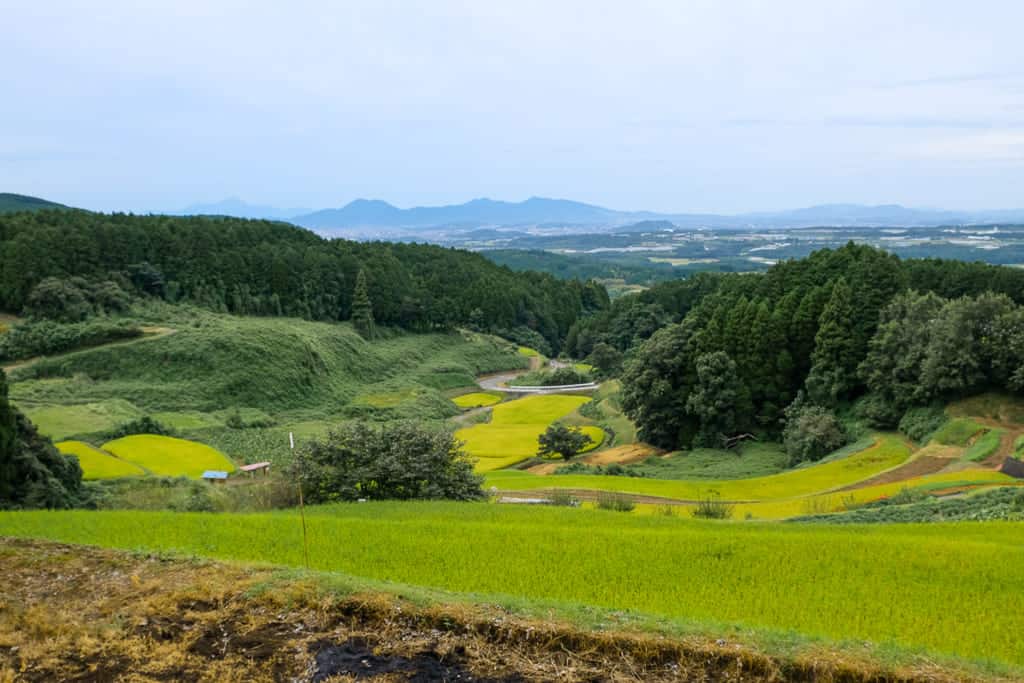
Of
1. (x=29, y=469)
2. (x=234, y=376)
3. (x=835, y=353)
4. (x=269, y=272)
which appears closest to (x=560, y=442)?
(x=835, y=353)

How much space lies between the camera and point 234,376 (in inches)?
2435

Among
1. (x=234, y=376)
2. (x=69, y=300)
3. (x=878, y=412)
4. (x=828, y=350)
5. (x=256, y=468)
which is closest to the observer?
(x=256, y=468)

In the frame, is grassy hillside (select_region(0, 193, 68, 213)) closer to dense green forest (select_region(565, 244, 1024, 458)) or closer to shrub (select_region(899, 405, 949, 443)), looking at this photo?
dense green forest (select_region(565, 244, 1024, 458))

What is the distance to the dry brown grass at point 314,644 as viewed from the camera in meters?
7.50

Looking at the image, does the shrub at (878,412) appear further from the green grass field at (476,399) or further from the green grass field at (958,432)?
the green grass field at (476,399)

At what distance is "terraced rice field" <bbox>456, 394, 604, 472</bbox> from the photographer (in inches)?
1788

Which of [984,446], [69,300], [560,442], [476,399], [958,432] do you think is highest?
[69,300]

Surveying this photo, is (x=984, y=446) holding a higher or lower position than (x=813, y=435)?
higher

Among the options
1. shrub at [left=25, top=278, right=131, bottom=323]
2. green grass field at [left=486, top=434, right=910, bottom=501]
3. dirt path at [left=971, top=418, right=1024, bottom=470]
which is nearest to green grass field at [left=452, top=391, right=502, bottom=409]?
shrub at [left=25, top=278, right=131, bottom=323]

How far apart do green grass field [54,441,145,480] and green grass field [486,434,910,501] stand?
1632 centimetres

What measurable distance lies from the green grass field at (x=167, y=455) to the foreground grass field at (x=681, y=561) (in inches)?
761

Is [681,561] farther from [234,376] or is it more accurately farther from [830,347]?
[234,376]

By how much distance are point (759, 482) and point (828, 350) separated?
14.9 meters

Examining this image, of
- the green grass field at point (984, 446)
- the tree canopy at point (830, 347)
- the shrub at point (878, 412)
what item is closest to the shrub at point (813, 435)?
the tree canopy at point (830, 347)
